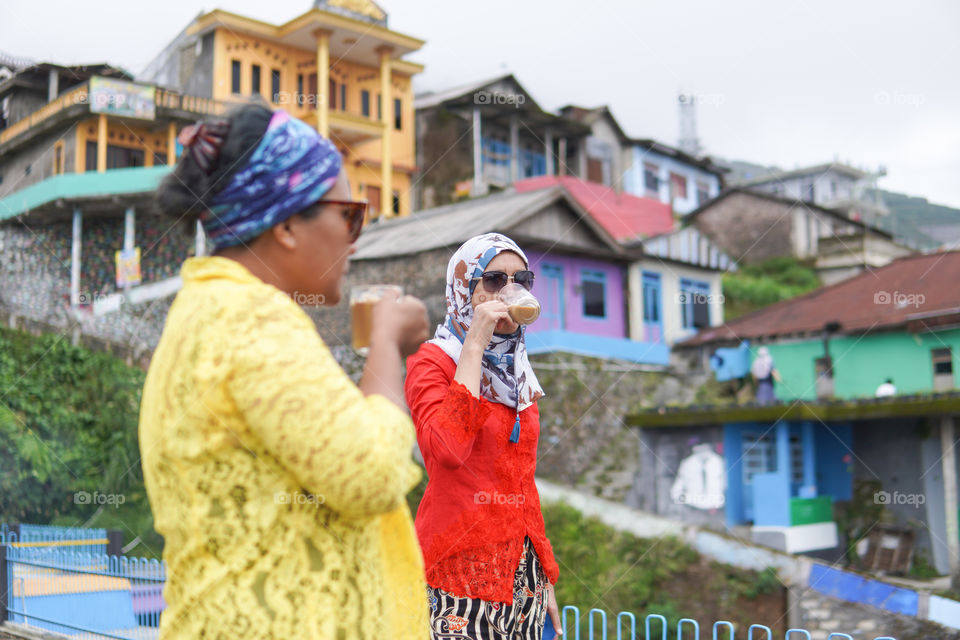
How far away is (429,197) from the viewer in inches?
949

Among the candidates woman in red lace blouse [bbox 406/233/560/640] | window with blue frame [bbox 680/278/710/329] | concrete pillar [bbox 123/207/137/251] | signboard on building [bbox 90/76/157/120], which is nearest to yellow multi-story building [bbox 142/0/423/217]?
signboard on building [bbox 90/76/157/120]

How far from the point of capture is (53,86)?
17219 millimetres

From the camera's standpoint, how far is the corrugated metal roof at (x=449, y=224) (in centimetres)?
1508

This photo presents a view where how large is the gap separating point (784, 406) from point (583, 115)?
58.4ft

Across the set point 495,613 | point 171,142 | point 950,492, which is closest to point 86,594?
point 495,613

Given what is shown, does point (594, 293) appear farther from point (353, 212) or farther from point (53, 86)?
point (353, 212)

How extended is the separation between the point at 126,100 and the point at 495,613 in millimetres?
16764

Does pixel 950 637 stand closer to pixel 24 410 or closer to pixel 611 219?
pixel 24 410

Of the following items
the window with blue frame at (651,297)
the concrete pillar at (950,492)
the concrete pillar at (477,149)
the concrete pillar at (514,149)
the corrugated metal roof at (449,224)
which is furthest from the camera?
the concrete pillar at (514,149)

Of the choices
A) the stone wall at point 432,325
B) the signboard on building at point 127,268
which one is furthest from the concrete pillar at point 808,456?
the signboard on building at point 127,268

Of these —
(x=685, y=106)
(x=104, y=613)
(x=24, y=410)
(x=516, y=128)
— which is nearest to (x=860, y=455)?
(x=104, y=613)

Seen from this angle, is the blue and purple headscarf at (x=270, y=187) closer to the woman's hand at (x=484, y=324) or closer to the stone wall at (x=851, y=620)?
the woman's hand at (x=484, y=324)

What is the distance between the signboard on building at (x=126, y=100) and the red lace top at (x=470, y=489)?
52.5 ft

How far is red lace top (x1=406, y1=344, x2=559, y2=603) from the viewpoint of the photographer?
8.18 ft
